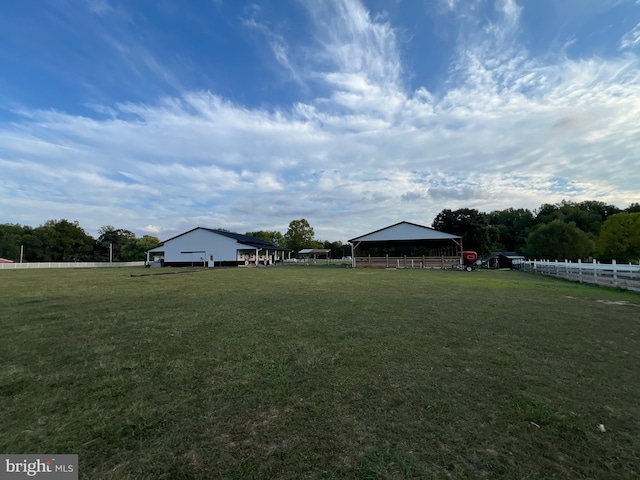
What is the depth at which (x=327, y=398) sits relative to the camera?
2.79m

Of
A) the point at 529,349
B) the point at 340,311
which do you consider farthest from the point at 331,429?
the point at 340,311

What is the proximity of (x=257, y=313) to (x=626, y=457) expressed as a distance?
558 cm

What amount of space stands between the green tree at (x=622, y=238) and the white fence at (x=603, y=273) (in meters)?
17.3

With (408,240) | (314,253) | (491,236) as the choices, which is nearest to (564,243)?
(491,236)

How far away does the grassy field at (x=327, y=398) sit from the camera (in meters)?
2.01

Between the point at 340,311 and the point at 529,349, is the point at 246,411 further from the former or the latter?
the point at 340,311

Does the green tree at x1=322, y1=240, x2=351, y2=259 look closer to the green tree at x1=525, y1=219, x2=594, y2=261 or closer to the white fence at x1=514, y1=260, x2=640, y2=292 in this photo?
the green tree at x1=525, y1=219, x2=594, y2=261

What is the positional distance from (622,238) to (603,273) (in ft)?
80.2

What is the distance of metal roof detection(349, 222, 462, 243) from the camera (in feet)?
93.8

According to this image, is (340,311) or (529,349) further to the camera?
(340,311)

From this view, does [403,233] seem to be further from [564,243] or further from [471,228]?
[564,243]

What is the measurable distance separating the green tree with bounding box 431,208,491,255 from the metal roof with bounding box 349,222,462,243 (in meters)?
17.0

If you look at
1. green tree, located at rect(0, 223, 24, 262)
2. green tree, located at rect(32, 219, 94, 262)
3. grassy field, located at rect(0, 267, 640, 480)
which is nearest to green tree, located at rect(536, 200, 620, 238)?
grassy field, located at rect(0, 267, 640, 480)

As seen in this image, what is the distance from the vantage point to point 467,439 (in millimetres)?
2203
